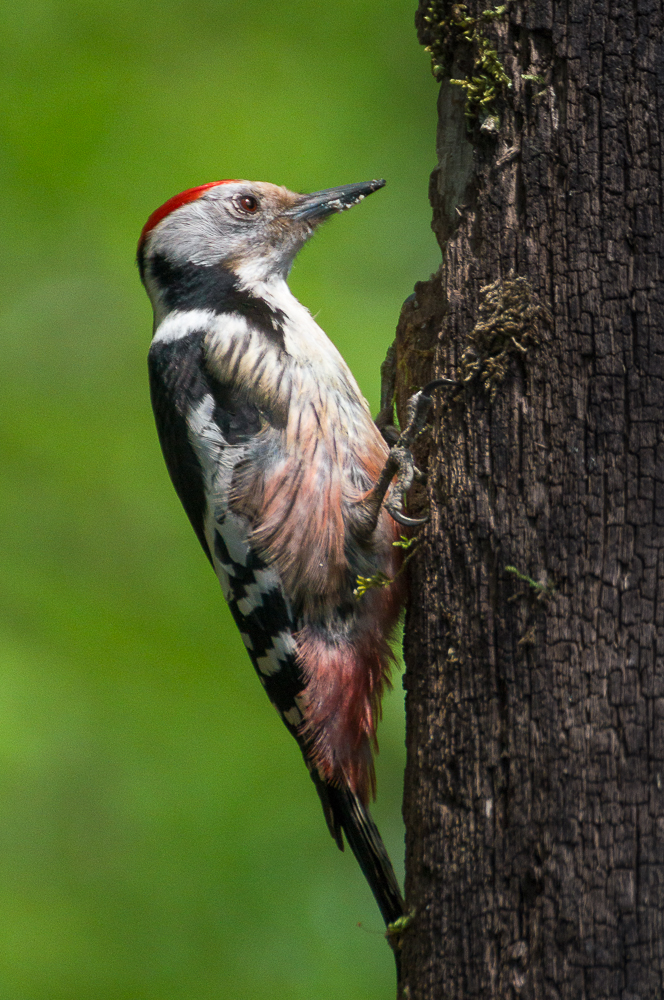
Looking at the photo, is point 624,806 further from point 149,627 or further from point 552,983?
point 149,627

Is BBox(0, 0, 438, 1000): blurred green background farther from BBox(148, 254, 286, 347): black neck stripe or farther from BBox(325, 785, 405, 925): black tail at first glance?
BBox(325, 785, 405, 925): black tail

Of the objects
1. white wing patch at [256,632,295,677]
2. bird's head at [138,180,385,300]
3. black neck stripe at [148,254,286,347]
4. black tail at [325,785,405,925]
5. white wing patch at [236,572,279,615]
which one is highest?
bird's head at [138,180,385,300]

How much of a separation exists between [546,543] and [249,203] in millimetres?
1911

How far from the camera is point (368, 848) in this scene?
8.75 feet

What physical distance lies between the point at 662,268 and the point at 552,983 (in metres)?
1.37

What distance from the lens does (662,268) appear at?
1830 mm

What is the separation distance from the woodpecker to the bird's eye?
1.33 ft

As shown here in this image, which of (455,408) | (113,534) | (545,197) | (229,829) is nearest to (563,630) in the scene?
(455,408)

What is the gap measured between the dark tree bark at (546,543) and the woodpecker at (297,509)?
465 millimetres

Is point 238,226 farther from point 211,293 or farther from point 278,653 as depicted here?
point 278,653

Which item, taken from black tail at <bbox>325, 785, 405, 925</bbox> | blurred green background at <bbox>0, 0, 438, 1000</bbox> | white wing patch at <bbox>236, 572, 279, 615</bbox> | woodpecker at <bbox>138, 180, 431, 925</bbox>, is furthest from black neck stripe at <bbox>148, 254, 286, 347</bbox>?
blurred green background at <bbox>0, 0, 438, 1000</bbox>

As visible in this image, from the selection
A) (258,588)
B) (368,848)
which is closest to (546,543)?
(258,588)

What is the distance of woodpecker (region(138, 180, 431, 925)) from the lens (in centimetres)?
259

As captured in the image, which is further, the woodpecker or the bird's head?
the bird's head
